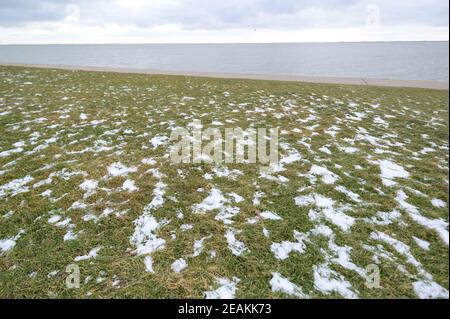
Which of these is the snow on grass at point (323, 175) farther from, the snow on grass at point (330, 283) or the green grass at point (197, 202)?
the snow on grass at point (330, 283)

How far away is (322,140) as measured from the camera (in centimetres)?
752

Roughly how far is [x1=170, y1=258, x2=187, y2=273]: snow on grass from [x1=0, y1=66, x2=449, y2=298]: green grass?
7cm

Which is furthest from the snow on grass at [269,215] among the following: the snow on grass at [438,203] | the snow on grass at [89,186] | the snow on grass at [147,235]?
the snow on grass at [89,186]

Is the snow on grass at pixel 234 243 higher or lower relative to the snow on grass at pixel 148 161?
lower

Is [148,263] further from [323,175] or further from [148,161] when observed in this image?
[323,175]

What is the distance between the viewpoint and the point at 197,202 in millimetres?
4707

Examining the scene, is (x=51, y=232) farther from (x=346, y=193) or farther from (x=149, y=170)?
(x=346, y=193)

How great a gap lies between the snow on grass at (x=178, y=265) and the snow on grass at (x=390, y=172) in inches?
171

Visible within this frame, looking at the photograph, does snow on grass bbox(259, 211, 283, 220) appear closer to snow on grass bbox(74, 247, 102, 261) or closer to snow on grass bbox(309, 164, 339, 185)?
snow on grass bbox(309, 164, 339, 185)

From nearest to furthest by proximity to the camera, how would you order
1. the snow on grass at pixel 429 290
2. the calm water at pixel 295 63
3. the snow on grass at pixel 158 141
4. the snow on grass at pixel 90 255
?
1. the snow on grass at pixel 429 290
2. the snow on grass at pixel 90 255
3. the snow on grass at pixel 158 141
4. the calm water at pixel 295 63

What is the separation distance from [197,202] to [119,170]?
2317 mm

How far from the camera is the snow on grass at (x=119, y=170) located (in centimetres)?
567

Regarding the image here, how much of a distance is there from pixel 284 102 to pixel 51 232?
11134 mm
